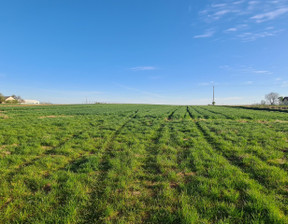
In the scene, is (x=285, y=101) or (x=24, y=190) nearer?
(x=24, y=190)

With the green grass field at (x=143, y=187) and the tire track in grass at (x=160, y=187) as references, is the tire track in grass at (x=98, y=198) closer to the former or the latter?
the green grass field at (x=143, y=187)

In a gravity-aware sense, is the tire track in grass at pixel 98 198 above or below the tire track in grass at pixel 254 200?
below

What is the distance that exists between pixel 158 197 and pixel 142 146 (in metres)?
4.37

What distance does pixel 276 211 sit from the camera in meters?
3.17

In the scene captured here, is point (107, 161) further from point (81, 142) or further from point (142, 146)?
point (81, 142)

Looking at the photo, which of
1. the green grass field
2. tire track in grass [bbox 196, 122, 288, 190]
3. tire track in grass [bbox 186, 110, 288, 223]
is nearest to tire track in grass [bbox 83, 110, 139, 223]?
the green grass field

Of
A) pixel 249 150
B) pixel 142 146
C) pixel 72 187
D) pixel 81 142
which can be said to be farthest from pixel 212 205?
pixel 81 142

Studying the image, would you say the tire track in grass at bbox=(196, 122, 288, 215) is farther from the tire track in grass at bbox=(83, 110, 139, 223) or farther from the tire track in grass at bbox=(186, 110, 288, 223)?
the tire track in grass at bbox=(83, 110, 139, 223)

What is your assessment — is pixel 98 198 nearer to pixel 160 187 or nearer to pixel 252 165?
pixel 160 187

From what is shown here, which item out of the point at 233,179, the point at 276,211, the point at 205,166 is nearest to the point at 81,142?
the point at 205,166

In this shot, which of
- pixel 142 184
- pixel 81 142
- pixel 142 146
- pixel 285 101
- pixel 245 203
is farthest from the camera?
pixel 285 101

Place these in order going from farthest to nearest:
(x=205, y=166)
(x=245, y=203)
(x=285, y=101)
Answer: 1. (x=285, y=101)
2. (x=205, y=166)
3. (x=245, y=203)

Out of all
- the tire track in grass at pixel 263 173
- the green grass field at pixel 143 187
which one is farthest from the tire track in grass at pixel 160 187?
the tire track in grass at pixel 263 173

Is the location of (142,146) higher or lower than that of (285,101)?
lower
